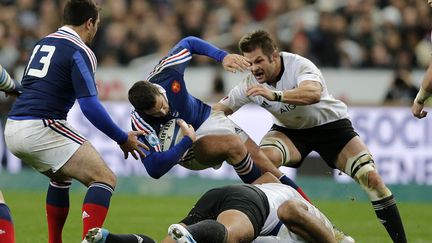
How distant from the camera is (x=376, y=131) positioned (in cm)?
1620

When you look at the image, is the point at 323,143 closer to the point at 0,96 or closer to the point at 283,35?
the point at 0,96

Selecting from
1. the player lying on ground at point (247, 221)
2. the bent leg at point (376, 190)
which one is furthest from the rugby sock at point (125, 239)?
the bent leg at point (376, 190)

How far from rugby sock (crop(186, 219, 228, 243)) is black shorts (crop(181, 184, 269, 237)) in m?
0.33

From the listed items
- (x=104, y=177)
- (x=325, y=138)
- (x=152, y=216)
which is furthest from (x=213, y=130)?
(x=152, y=216)

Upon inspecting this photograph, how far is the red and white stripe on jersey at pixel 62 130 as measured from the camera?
8781mm

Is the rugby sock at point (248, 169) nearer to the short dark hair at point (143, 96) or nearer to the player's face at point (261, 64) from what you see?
the player's face at point (261, 64)

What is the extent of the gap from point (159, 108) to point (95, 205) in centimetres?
110

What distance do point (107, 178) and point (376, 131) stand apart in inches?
325

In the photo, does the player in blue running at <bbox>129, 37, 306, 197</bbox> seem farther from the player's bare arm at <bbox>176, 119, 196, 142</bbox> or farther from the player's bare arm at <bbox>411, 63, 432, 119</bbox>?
the player's bare arm at <bbox>411, 63, 432, 119</bbox>

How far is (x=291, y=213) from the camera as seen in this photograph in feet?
26.1

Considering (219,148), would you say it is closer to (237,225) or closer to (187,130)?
(187,130)

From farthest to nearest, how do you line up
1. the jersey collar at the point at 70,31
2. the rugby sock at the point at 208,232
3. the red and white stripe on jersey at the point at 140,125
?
the red and white stripe on jersey at the point at 140,125 → the jersey collar at the point at 70,31 → the rugby sock at the point at 208,232

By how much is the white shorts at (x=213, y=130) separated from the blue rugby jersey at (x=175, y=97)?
79mm

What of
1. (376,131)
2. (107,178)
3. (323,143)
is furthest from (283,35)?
(107,178)
